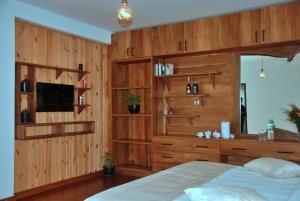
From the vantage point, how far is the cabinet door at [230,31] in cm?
437

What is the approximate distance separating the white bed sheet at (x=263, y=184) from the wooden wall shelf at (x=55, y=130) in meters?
2.77

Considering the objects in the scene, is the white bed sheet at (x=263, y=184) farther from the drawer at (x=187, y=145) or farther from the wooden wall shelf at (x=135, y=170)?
the wooden wall shelf at (x=135, y=170)

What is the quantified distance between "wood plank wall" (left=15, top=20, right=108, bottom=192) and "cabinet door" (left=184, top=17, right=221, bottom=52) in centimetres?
170

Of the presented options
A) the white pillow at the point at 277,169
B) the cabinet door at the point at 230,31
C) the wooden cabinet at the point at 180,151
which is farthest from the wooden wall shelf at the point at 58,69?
the white pillow at the point at 277,169

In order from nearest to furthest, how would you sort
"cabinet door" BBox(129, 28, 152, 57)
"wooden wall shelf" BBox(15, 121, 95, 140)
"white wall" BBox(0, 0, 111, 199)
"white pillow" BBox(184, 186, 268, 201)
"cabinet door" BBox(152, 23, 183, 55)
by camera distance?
1. "white pillow" BBox(184, 186, 268, 201)
2. "white wall" BBox(0, 0, 111, 199)
3. "wooden wall shelf" BBox(15, 121, 95, 140)
4. "cabinet door" BBox(152, 23, 183, 55)
5. "cabinet door" BBox(129, 28, 152, 57)

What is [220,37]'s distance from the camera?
4.49m

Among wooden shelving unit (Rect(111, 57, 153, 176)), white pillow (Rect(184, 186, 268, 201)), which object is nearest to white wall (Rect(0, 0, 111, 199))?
wooden shelving unit (Rect(111, 57, 153, 176))

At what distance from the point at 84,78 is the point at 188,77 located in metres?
1.79

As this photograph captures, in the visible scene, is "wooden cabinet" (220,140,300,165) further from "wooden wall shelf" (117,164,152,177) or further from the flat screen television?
the flat screen television

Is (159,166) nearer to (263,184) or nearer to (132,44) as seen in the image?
(132,44)

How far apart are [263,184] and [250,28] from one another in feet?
8.49

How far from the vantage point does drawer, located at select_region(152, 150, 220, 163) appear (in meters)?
4.53

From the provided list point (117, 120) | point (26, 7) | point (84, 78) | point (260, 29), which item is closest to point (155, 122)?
point (117, 120)

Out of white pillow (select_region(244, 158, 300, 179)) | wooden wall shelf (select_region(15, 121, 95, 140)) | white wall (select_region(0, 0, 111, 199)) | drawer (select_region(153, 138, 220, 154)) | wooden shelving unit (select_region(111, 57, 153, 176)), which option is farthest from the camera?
wooden shelving unit (select_region(111, 57, 153, 176))
